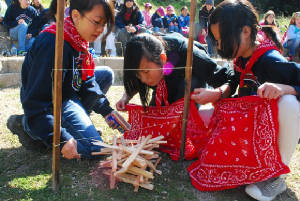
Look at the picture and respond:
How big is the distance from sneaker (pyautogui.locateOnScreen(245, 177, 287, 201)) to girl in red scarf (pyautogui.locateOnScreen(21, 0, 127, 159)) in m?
1.21

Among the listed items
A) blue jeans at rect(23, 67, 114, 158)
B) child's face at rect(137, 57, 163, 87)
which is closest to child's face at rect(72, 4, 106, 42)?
child's face at rect(137, 57, 163, 87)

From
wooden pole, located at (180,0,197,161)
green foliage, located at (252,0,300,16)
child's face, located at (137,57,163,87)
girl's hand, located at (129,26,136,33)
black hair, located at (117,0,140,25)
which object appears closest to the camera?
wooden pole, located at (180,0,197,161)

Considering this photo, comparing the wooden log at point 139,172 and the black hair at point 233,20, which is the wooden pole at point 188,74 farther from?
the wooden log at point 139,172

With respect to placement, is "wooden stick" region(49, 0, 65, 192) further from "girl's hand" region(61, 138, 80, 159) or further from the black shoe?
the black shoe

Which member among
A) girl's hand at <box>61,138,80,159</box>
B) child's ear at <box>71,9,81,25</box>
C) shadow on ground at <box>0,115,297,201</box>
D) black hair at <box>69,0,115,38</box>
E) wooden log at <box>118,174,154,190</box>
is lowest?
shadow on ground at <box>0,115,297,201</box>

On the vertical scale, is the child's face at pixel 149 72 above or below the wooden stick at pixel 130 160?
above

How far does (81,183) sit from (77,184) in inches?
1.1

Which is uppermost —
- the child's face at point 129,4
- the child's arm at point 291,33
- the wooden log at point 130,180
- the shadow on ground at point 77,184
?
the child's face at point 129,4

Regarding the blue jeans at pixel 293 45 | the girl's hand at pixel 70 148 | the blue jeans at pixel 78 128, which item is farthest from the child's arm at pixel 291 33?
the girl's hand at pixel 70 148

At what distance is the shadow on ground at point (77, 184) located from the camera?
203 cm

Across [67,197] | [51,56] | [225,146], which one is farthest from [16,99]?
[225,146]

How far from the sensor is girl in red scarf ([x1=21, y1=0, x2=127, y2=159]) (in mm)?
2170

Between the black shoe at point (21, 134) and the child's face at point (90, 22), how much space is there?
2.88 ft

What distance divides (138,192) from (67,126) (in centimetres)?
78
